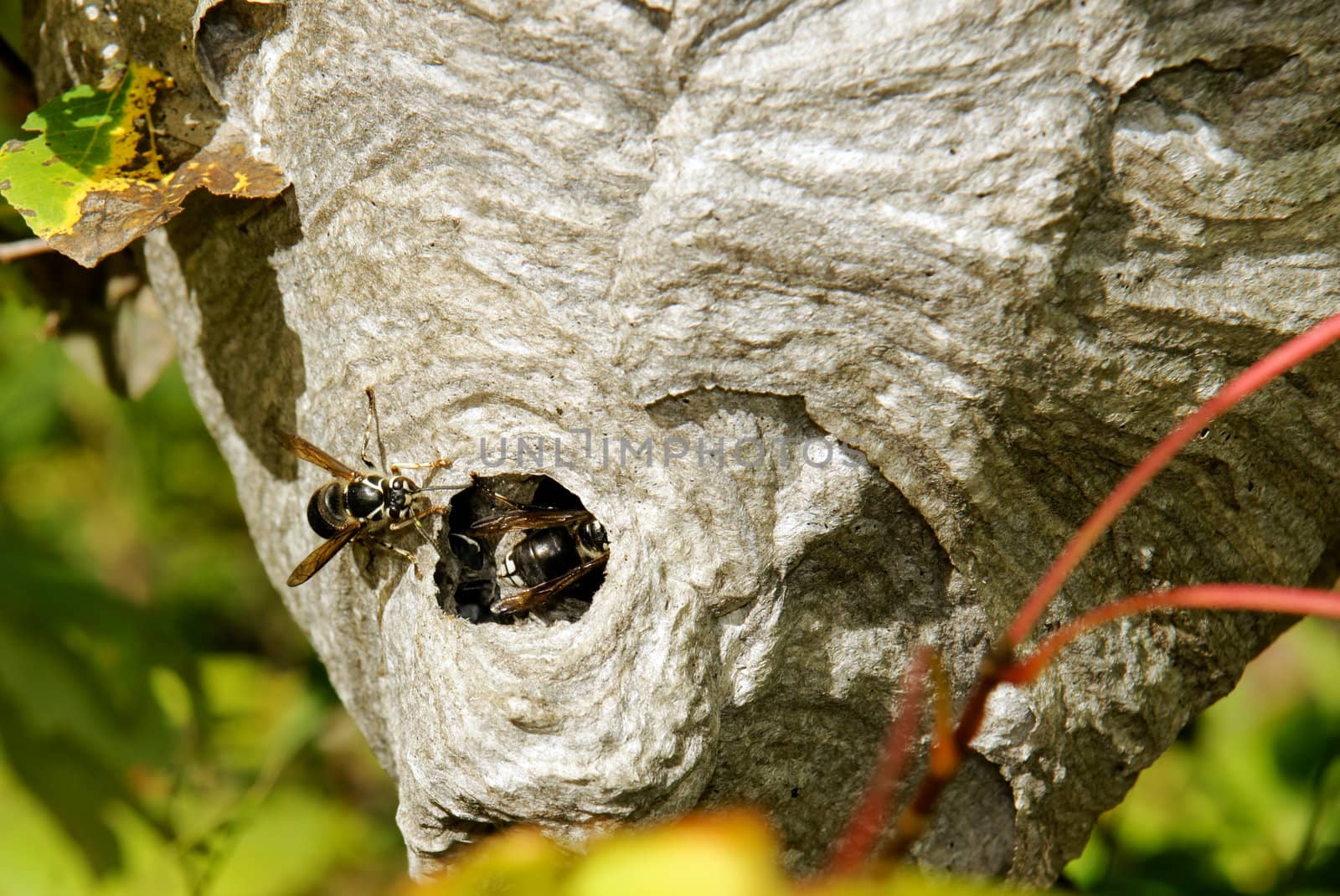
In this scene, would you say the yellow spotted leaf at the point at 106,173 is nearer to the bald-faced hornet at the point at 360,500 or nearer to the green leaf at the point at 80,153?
the green leaf at the point at 80,153

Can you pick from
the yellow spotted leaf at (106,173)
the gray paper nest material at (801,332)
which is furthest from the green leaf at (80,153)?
the gray paper nest material at (801,332)

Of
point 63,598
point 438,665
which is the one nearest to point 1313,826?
point 438,665

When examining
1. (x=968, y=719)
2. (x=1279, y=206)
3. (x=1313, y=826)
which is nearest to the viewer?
(x=968, y=719)

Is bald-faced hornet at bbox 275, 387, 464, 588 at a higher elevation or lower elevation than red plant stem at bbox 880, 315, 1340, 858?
lower

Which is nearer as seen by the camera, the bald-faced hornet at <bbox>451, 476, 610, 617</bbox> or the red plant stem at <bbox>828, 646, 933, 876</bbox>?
the red plant stem at <bbox>828, 646, 933, 876</bbox>

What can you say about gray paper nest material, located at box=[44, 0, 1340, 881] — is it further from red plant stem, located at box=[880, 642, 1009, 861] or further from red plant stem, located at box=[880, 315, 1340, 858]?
red plant stem, located at box=[880, 642, 1009, 861]

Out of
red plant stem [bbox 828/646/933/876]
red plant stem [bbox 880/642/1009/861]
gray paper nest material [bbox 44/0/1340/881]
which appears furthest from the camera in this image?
red plant stem [bbox 828/646/933/876]

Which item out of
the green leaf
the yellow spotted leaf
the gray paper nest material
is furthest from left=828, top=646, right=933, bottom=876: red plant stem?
the green leaf

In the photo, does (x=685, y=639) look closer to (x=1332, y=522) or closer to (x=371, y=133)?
(x=371, y=133)
